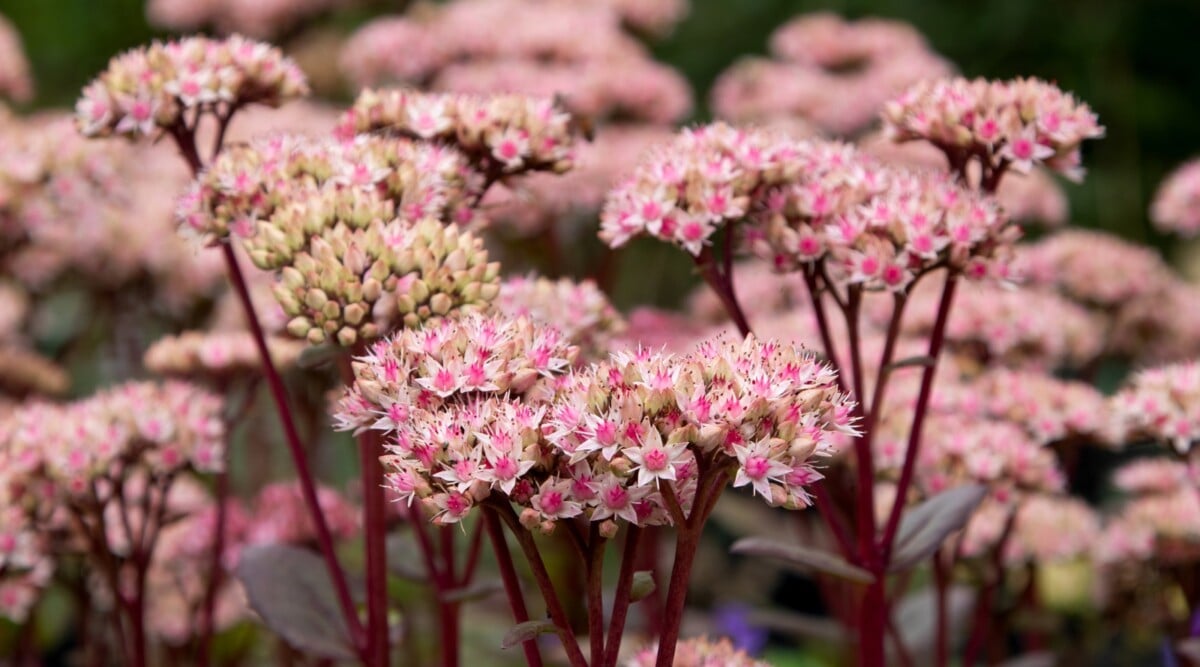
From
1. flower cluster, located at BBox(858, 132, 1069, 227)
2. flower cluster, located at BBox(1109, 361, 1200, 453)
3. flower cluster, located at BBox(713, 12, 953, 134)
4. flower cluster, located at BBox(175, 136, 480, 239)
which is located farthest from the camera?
flower cluster, located at BBox(713, 12, 953, 134)

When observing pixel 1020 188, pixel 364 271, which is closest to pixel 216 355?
pixel 364 271

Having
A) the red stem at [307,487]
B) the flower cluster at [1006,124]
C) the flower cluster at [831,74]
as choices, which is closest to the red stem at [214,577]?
the red stem at [307,487]

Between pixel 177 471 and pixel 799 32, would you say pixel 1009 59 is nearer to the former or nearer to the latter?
pixel 799 32

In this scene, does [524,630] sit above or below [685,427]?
below

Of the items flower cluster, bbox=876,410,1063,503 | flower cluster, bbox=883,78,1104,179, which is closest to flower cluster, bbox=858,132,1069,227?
flower cluster, bbox=876,410,1063,503

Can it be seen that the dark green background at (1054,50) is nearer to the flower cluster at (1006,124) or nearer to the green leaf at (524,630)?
the flower cluster at (1006,124)

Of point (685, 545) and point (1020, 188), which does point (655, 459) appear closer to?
point (685, 545)

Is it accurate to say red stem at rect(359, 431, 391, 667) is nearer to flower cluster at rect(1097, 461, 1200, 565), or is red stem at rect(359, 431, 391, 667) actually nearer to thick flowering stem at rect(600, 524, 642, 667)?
thick flowering stem at rect(600, 524, 642, 667)
